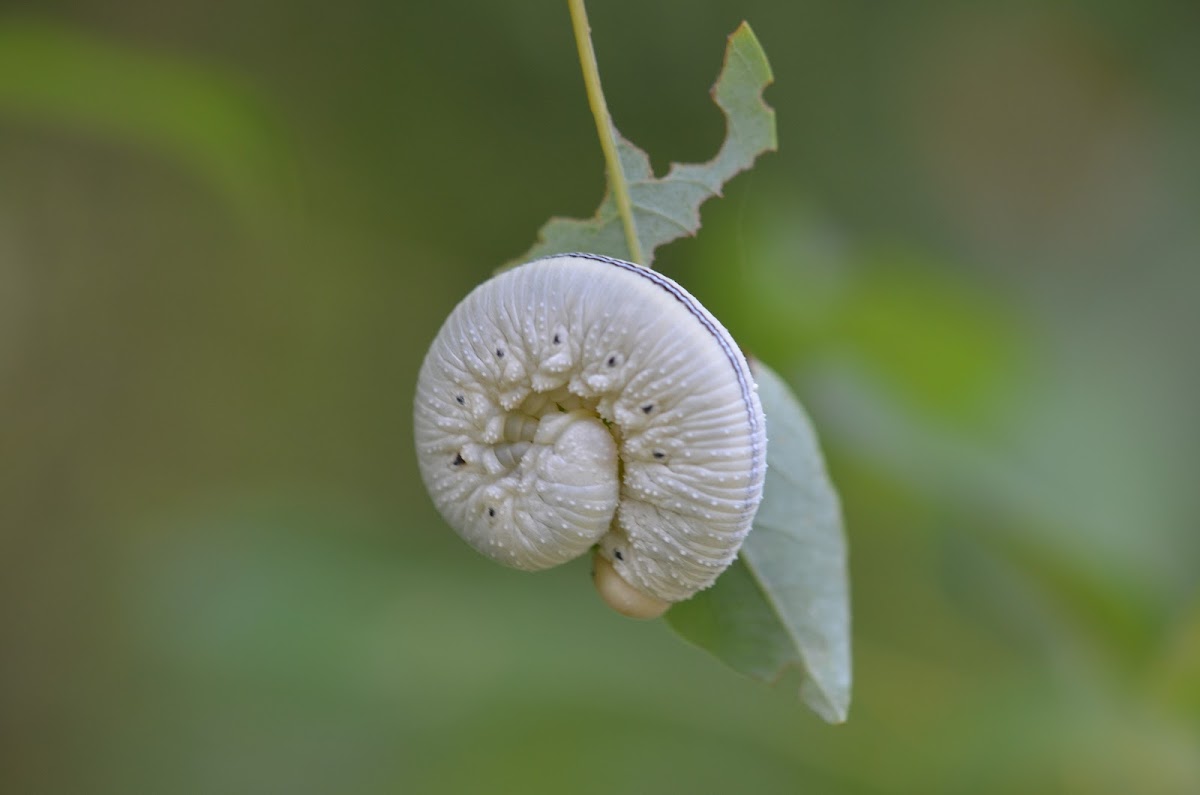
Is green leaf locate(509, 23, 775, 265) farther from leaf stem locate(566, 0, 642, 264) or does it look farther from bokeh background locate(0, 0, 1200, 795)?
bokeh background locate(0, 0, 1200, 795)

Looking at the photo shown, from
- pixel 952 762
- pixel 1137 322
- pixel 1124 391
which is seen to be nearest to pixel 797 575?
pixel 952 762

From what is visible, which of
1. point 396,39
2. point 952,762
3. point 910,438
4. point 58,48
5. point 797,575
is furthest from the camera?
point 396,39

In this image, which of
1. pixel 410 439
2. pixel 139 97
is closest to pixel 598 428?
pixel 139 97

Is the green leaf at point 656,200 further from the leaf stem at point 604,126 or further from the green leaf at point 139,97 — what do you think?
the green leaf at point 139,97

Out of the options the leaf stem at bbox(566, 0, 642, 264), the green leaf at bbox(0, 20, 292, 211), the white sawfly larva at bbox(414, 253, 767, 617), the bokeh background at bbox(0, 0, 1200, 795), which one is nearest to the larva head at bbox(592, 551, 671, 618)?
the white sawfly larva at bbox(414, 253, 767, 617)

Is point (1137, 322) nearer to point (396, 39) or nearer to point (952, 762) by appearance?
point (952, 762)

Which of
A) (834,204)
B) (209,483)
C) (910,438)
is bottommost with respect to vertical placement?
(209,483)
